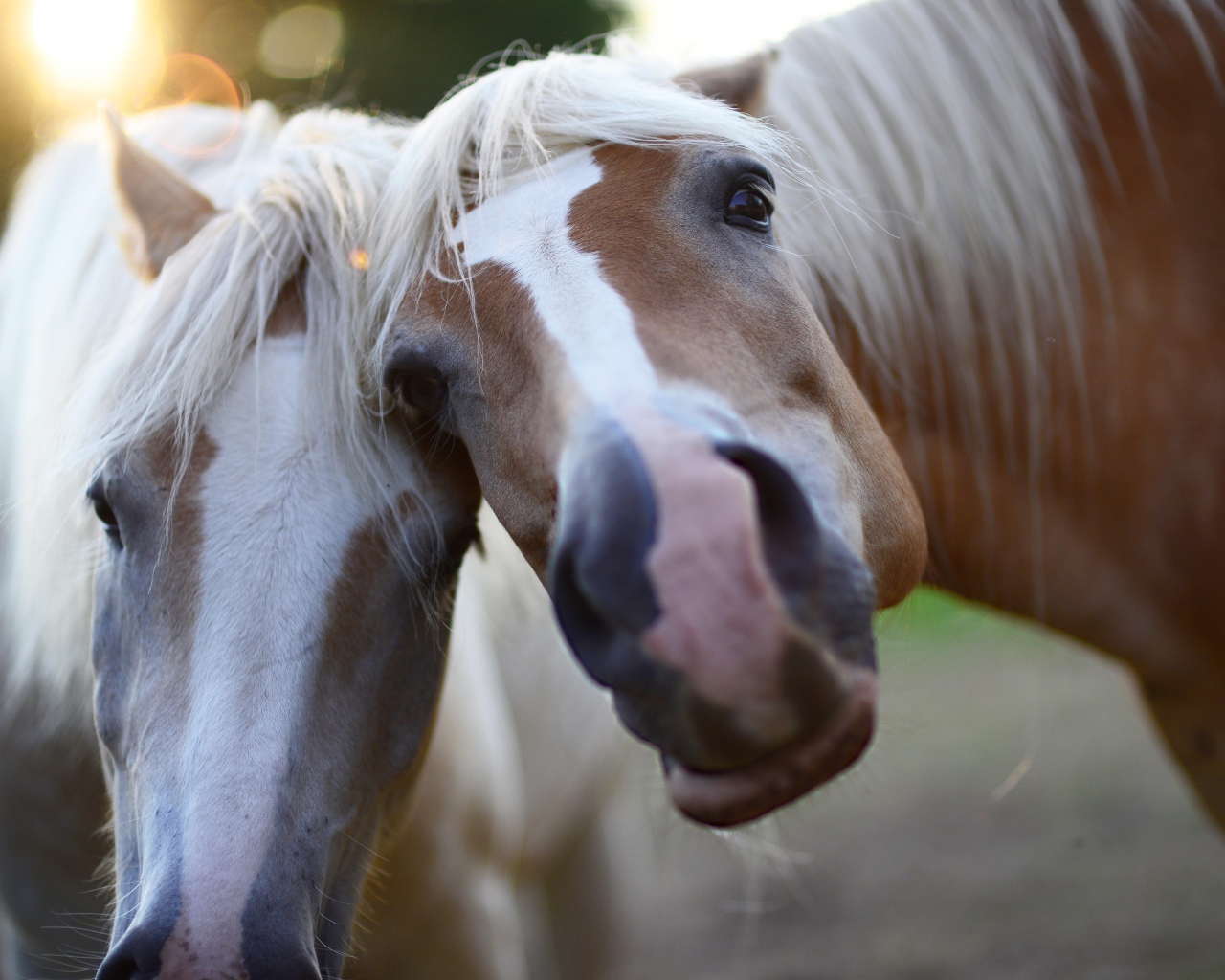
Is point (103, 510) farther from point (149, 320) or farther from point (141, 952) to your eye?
point (141, 952)

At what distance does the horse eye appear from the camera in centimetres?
125

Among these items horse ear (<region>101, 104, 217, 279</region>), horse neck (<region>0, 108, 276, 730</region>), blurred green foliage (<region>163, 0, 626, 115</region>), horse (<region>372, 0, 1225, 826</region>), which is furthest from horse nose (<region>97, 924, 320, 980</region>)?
blurred green foliage (<region>163, 0, 626, 115</region>)

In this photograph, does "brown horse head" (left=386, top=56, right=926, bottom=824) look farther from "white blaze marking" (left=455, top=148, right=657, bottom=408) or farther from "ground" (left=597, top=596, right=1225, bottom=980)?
"ground" (left=597, top=596, right=1225, bottom=980)

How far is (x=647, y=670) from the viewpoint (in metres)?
0.79

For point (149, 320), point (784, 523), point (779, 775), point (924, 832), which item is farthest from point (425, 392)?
point (924, 832)

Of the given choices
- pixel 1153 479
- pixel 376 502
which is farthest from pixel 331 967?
pixel 1153 479

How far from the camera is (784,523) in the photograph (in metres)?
0.85

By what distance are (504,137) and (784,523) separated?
685 millimetres

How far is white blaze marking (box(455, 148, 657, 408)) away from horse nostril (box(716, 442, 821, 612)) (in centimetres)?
12

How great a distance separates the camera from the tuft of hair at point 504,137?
1205 millimetres

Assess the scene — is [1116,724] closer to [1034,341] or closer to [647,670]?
[1034,341]

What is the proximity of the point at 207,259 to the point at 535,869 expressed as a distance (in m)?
1.88

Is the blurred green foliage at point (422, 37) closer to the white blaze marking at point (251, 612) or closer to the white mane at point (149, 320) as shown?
the white mane at point (149, 320)

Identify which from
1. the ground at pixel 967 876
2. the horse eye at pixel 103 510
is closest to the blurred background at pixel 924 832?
the ground at pixel 967 876
